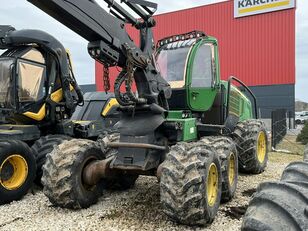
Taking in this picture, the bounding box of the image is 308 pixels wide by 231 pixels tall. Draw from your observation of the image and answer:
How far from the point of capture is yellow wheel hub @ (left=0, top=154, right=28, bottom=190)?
19.2ft

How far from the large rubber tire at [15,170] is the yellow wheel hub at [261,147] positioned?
4.78 meters

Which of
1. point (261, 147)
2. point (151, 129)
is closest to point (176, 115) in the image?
point (151, 129)

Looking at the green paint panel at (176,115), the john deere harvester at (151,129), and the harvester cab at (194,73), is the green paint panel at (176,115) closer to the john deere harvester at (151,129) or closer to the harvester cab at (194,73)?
the john deere harvester at (151,129)

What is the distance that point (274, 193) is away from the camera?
172 cm

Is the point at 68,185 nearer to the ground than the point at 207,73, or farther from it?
nearer to the ground

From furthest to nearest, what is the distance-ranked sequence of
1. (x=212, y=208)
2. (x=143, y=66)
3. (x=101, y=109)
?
(x=101, y=109)
(x=143, y=66)
(x=212, y=208)

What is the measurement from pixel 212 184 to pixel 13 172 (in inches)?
132

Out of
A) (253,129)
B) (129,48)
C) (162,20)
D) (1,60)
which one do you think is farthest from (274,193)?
(162,20)

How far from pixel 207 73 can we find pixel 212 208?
2.73m

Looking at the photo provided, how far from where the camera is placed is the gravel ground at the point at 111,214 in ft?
14.8

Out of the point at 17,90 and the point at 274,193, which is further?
the point at 17,90

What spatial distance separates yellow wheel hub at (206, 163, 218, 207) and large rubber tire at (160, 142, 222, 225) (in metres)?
0.19

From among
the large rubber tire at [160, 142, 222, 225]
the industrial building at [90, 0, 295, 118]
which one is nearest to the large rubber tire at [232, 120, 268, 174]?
the large rubber tire at [160, 142, 222, 225]

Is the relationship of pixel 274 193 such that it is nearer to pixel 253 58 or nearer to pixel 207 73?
pixel 207 73
